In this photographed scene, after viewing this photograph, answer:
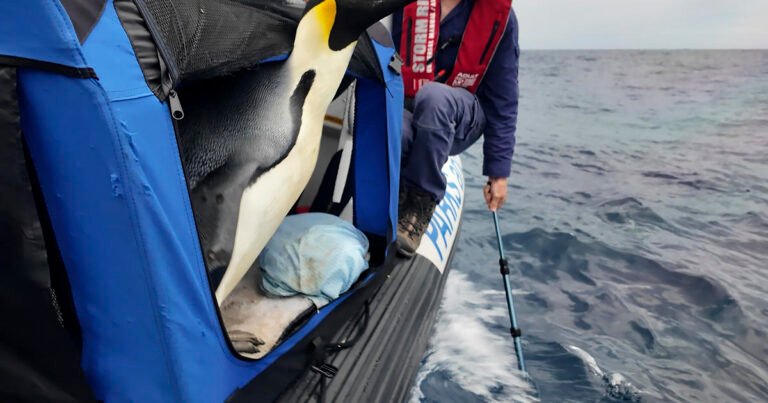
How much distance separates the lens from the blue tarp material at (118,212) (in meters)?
0.74

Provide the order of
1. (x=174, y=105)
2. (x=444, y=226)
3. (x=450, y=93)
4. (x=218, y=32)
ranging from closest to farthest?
(x=174, y=105)
(x=218, y=32)
(x=450, y=93)
(x=444, y=226)

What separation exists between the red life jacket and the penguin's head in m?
1.08

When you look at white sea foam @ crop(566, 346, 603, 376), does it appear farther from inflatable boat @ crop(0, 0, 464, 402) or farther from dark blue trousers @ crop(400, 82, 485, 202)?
inflatable boat @ crop(0, 0, 464, 402)

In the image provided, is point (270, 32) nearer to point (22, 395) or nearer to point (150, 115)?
point (150, 115)

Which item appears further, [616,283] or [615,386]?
[616,283]

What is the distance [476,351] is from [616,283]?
146 cm

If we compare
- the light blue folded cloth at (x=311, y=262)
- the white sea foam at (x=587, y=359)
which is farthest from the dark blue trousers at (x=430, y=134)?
the white sea foam at (x=587, y=359)

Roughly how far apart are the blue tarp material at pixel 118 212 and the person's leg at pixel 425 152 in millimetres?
1232

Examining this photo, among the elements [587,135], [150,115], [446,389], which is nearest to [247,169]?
[150,115]

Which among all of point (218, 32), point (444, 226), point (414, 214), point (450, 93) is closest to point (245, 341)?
point (218, 32)

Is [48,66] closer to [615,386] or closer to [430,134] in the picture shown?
[430,134]

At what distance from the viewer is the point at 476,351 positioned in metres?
2.58

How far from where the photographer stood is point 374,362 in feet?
5.22

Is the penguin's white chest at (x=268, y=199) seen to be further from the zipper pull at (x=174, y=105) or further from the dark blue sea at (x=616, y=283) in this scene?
the dark blue sea at (x=616, y=283)
